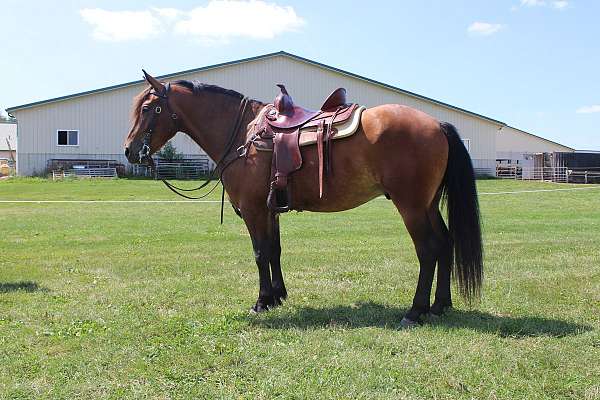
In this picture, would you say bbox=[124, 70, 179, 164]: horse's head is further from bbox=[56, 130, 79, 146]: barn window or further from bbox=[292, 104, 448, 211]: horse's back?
bbox=[56, 130, 79, 146]: barn window

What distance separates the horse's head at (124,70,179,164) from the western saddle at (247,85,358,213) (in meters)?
1.06

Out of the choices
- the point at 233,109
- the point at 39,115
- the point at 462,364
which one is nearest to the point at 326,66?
the point at 39,115

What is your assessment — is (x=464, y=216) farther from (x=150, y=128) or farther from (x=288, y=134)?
(x=150, y=128)

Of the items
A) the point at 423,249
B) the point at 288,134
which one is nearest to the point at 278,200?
the point at 288,134

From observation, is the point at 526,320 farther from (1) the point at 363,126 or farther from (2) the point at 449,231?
(1) the point at 363,126

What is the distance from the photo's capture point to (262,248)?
604 centimetres

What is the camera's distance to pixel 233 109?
21.0ft

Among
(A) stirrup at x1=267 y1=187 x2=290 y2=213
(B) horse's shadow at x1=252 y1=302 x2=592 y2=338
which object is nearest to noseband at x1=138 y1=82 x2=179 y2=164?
(A) stirrup at x1=267 y1=187 x2=290 y2=213

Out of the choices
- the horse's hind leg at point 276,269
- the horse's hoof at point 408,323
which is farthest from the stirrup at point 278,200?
the horse's hoof at point 408,323

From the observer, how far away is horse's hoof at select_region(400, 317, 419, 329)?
17.1 feet

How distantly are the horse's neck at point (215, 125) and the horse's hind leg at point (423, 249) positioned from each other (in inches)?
85.3

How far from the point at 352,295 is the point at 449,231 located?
4.85 feet

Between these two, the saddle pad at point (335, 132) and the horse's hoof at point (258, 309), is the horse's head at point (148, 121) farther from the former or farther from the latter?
the horse's hoof at point (258, 309)

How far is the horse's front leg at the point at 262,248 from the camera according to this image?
5.99 metres
